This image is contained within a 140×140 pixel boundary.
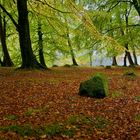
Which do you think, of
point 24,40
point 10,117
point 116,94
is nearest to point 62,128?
point 10,117

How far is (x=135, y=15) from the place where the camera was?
4381cm

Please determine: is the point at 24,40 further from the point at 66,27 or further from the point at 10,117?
the point at 10,117

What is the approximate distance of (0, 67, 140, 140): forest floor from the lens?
34.5 ft

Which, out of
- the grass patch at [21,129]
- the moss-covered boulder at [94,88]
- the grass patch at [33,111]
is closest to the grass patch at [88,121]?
the grass patch at [33,111]

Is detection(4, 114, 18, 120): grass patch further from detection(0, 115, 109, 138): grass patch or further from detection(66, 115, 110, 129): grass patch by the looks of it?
detection(66, 115, 110, 129): grass patch

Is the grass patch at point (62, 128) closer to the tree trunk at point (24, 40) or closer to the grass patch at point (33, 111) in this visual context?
the grass patch at point (33, 111)

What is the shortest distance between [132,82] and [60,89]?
18.7 feet

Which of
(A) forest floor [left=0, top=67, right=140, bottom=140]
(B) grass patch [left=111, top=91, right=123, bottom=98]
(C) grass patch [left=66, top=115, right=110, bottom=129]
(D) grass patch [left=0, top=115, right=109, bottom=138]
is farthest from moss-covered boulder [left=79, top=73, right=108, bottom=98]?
(D) grass patch [left=0, top=115, right=109, bottom=138]

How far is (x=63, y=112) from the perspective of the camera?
42.1ft

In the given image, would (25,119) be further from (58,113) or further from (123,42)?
(123,42)

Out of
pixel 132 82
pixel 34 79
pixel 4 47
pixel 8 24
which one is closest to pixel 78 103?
pixel 34 79

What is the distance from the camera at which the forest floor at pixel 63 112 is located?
1052 cm

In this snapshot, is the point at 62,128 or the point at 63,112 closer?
the point at 62,128

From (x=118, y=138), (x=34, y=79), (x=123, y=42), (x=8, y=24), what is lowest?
(x=118, y=138)
